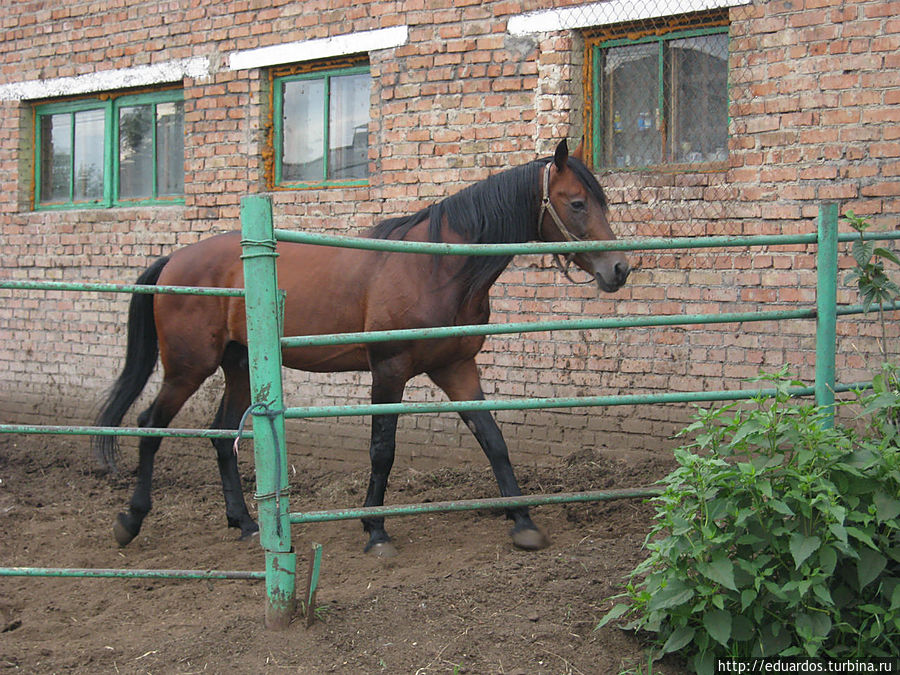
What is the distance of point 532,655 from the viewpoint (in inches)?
115

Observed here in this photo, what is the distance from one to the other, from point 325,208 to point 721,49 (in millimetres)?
2876

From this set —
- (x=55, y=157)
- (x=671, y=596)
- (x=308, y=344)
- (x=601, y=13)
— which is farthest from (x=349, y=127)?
(x=671, y=596)

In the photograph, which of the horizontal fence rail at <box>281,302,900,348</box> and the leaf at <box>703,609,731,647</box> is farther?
the horizontal fence rail at <box>281,302,900,348</box>

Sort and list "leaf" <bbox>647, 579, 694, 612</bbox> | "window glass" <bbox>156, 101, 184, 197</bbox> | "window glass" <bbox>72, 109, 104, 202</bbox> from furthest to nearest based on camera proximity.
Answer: "window glass" <bbox>72, 109, 104, 202</bbox> → "window glass" <bbox>156, 101, 184, 197</bbox> → "leaf" <bbox>647, 579, 694, 612</bbox>

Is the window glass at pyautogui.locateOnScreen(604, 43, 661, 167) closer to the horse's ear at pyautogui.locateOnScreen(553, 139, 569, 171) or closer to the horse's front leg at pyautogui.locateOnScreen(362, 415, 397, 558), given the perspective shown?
the horse's ear at pyautogui.locateOnScreen(553, 139, 569, 171)

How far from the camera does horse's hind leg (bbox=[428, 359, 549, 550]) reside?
4.21m

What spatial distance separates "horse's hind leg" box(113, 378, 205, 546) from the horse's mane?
5.79ft

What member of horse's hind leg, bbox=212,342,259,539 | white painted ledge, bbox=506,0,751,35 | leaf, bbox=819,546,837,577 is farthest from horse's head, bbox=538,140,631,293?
horse's hind leg, bbox=212,342,259,539

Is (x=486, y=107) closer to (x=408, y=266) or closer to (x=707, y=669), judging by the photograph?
(x=408, y=266)

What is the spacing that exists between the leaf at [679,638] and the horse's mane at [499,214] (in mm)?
1986

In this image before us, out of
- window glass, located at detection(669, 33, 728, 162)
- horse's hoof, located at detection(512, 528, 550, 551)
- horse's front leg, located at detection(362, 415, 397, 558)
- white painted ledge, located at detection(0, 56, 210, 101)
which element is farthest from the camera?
white painted ledge, located at detection(0, 56, 210, 101)

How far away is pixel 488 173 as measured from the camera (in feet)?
19.8

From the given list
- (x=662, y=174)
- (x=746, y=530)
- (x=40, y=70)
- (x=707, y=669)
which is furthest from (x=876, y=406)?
(x=40, y=70)

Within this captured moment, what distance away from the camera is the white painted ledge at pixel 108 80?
24.3 ft
